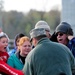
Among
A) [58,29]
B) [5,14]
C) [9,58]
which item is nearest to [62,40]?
[58,29]

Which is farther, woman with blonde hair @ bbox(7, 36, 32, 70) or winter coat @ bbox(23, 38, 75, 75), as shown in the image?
woman with blonde hair @ bbox(7, 36, 32, 70)

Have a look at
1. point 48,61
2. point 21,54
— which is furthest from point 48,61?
point 21,54

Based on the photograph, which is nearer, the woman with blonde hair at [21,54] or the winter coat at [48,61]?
the winter coat at [48,61]

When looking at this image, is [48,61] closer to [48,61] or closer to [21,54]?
[48,61]

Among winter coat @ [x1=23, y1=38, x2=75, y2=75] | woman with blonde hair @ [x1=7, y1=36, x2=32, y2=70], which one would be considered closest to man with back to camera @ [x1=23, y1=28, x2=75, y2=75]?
winter coat @ [x1=23, y1=38, x2=75, y2=75]

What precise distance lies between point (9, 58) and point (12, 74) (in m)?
1.30

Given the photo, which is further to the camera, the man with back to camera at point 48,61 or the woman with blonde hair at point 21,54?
the woman with blonde hair at point 21,54

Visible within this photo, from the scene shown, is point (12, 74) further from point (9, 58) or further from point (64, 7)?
point (64, 7)

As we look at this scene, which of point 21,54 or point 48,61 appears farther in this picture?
point 21,54

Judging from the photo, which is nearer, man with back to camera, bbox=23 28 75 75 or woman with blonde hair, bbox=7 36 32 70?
man with back to camera, bbox=23 28 75 75

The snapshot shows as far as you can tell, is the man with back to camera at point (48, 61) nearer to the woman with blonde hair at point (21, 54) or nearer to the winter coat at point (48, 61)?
the winter coat at point (48, 61)

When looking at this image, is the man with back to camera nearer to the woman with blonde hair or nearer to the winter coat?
the winter coat

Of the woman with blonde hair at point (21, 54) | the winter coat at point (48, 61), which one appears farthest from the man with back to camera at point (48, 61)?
the woman with blonde hair at point (21, 54)

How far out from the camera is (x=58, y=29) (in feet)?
18.5
